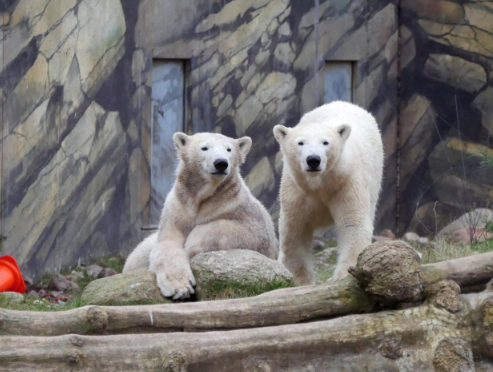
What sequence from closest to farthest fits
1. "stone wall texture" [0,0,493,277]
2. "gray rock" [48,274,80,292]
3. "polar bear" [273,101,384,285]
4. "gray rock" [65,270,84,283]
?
"polar bear" [273,101,384,285], "gray rock" [48,274,80,292], "stone wall texture" [0,0,493,277], "gray rock" [65,270,84,283]

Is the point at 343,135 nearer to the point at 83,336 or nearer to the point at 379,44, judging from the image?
the point at 83,336

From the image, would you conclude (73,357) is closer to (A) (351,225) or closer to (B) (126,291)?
(B) (126,291)

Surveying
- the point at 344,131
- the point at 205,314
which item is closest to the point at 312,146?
the point at 344,131

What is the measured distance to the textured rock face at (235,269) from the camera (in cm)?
509

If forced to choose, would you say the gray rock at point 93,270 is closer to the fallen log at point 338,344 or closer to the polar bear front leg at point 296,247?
the polar bear front leg at point 296,247

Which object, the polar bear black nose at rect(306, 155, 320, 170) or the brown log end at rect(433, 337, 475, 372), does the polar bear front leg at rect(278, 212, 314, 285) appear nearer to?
the polar bear black nose at rect(306, 155, 320, 170)

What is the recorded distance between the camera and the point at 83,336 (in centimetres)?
384

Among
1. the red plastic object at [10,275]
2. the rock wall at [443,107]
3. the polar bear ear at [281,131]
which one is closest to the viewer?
the polar bear ear at [281,131]

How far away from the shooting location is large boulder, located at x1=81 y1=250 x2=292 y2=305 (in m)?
5.07

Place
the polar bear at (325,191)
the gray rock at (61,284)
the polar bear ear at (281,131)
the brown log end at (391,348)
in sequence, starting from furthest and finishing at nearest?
the gray rock at (61,284) → the polar bear ear at (281,131) → the polar bear at (325,191) → the brown log end at (391,348)

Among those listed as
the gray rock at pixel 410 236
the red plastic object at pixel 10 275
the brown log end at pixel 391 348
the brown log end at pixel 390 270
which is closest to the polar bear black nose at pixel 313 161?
the brown log end at pixel 390 270

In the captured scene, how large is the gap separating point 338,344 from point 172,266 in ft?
5.00

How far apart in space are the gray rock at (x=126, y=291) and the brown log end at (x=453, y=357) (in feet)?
5.87

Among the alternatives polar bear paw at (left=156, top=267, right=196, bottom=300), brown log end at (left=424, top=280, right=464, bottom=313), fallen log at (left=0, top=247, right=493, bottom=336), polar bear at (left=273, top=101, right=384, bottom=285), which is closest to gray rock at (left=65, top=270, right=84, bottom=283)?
polar bear at (left=273, top=101, right=384, bottom=285)
